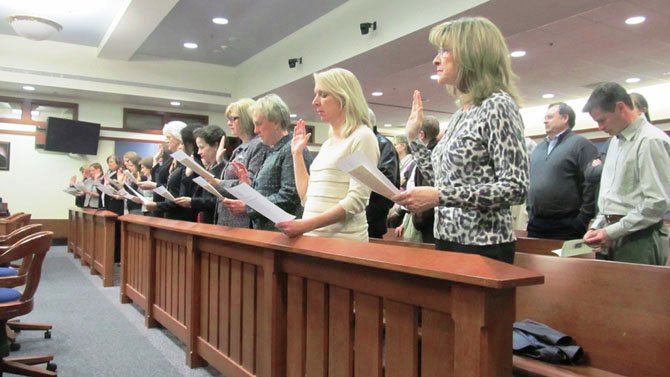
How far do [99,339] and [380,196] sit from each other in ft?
6.56

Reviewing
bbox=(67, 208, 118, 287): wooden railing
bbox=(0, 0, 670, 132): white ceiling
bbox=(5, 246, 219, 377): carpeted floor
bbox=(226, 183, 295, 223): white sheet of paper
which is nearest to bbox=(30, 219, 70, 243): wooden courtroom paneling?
bbox=(67, 208, 118, 287): wooden railing

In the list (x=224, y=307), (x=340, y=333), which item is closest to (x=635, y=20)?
(x=224, y=307)

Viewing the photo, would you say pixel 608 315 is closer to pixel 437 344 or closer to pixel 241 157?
pixel 437 344

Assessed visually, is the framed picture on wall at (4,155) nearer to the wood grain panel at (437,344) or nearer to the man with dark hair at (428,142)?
the man with dark hair at (428,142)

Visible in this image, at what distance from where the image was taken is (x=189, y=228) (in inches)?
103

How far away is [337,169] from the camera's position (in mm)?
1814

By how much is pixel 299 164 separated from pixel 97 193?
5499mm

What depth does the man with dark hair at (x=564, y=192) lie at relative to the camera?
2.85 m

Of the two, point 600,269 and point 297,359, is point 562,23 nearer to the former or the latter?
point 600,269

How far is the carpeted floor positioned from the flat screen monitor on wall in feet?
16.2

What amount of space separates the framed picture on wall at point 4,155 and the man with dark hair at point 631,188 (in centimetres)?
928

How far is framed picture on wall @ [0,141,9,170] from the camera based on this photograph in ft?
28.3

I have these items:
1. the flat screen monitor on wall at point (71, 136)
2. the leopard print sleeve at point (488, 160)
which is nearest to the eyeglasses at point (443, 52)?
the leopard print sleeve at point (488, 160)

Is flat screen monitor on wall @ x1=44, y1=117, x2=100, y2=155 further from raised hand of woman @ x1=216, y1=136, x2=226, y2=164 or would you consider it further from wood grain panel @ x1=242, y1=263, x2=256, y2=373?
wood grain panel @ x1=242, y1=263, x2=256, y2=373
